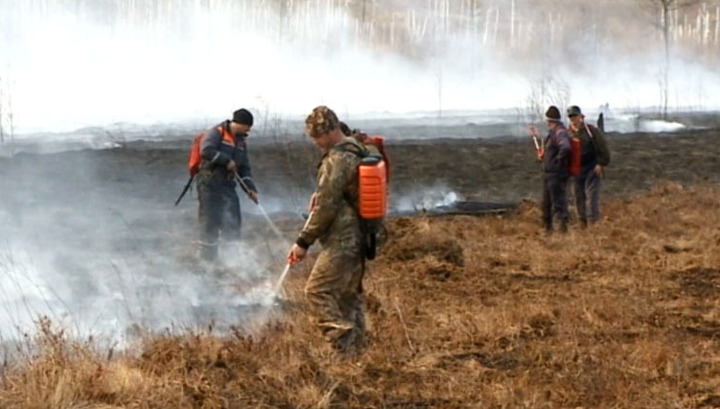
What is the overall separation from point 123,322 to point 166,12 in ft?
211

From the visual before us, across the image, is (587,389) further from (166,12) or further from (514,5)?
(514,5)

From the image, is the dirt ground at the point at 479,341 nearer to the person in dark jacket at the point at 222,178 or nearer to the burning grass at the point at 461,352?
the burning grass at the point at 461,352

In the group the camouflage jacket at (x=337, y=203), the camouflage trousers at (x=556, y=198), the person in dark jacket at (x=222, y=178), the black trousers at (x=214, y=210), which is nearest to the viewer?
the camouflage jacket at (x=337, y=203)

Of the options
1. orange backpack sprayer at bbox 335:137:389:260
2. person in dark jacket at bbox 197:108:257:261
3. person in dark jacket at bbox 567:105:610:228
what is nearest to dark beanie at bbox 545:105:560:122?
person in dark jacket at bbox 567:105:610:228

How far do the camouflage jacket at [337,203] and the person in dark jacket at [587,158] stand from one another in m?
7.05

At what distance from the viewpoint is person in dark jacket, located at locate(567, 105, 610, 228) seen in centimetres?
1373

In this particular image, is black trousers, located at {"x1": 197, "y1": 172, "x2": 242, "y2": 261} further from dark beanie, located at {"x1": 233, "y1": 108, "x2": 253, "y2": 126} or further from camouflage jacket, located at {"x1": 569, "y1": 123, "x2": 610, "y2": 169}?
camouflage jacket, located at {"x1": 569, "y1": 123, "x2": 610, "y2": 169}

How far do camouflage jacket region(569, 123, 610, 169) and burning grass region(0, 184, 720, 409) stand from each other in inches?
85.3

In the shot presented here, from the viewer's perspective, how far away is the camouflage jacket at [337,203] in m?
7.02

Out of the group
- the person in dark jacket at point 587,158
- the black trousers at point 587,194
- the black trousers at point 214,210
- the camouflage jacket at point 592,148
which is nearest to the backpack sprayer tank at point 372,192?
the black trousers at point 214,210

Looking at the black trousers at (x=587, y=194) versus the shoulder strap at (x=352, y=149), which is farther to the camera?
the black trousers at (x=587, y=194)

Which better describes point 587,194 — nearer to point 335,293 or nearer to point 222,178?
point 222,178

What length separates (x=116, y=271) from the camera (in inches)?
432

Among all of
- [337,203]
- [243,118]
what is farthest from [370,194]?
[243,118]
